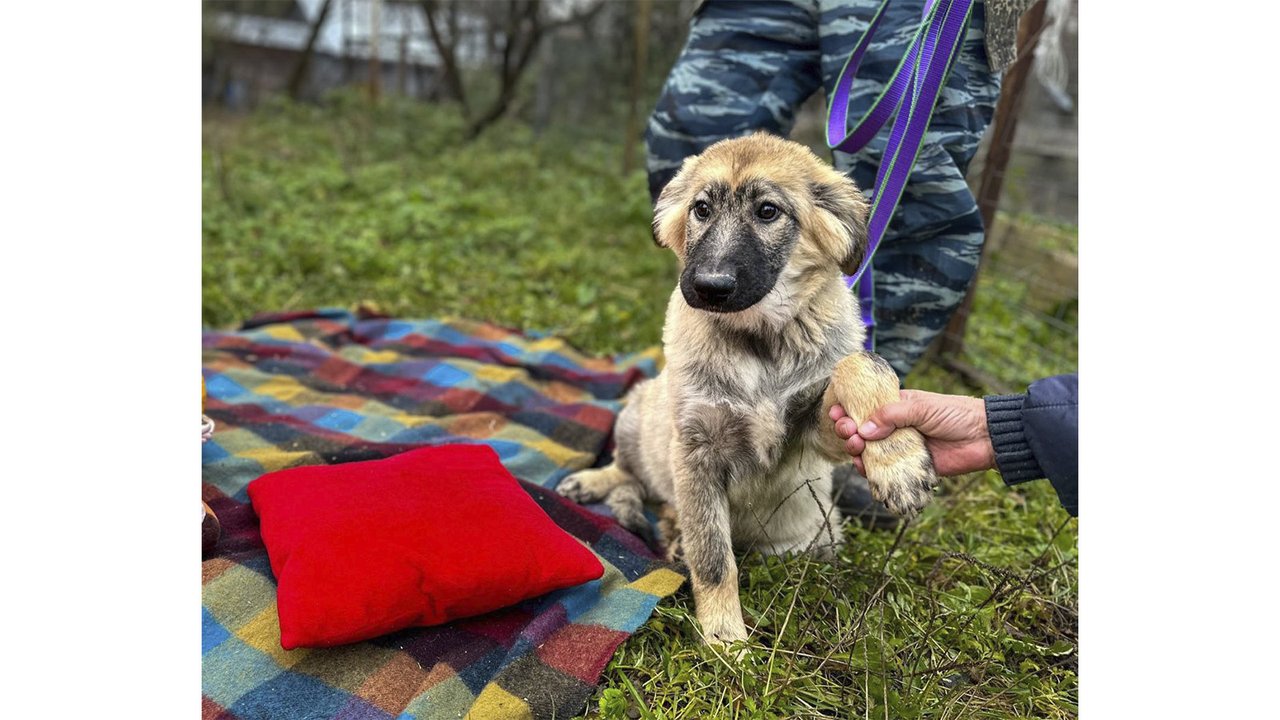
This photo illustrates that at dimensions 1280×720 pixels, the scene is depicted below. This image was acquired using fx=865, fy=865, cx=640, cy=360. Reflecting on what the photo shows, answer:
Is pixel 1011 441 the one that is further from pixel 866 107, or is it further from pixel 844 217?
pixel 866 107

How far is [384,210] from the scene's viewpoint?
848 cm

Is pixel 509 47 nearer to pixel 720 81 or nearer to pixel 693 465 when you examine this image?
pixel 720 81

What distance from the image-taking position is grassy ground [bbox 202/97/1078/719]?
2.31 meters

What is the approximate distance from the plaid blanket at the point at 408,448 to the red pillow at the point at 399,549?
0.10 metres

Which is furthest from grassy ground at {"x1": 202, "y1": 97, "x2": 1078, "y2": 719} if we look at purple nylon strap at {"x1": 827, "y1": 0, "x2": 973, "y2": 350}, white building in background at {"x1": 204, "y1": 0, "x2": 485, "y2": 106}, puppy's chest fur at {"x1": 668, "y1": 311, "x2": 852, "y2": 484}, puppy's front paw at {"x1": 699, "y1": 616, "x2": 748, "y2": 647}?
white building in background at {"x1": 204, "y1": 0, "x2": 485, "y2": 106}

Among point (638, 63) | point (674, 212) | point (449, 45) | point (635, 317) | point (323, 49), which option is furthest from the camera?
point (323, 49)

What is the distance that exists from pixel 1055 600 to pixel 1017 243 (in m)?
4.29

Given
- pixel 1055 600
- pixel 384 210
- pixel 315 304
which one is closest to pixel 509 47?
pixel 384 210

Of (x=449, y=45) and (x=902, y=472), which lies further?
(x=449, y=45)

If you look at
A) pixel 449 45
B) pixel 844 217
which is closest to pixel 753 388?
pixel 844 217

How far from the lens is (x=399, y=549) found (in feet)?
7.73

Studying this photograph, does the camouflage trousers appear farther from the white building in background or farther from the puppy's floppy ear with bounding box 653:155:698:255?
the white building in background

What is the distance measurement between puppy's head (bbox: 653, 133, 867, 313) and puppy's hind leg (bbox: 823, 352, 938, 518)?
327 mm

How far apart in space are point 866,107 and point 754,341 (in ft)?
3.81
